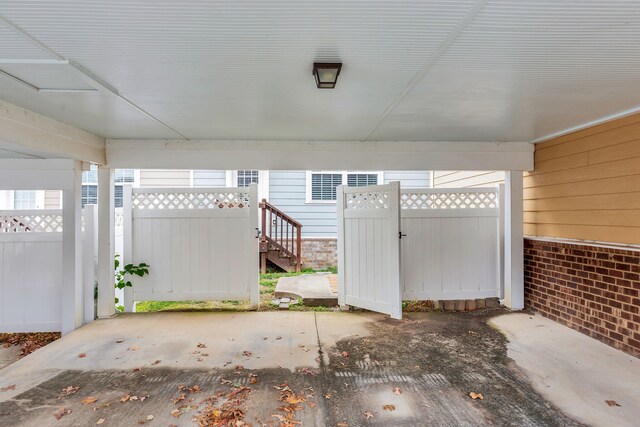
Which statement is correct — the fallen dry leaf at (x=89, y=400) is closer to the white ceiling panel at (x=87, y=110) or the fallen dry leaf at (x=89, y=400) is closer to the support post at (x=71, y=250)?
the support post at (x=71, y=250)

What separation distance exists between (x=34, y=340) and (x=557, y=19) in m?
6.14

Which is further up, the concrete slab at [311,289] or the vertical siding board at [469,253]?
the vertical siding board at [469,253]

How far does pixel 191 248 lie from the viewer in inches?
200

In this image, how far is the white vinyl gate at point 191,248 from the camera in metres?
5.04

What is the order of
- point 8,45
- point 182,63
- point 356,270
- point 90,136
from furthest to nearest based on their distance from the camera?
point 356,270, point 90,136, point 182,63, point 8,45

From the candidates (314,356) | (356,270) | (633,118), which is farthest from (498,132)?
(314,356)

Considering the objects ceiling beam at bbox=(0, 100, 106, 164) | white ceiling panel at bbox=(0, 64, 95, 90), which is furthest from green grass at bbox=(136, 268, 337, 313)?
white ceiling panel at bbox=(0, 64, 95, 90)

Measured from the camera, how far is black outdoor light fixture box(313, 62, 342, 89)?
2.29 metres

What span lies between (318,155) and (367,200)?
3.04 ft

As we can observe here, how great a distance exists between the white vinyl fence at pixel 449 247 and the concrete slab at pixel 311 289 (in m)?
1.19

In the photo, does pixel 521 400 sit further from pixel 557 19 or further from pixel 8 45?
pixel 8 45

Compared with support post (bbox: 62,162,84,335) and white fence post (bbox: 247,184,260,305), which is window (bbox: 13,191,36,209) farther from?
white fence post (bbox: 247,184,260,305)

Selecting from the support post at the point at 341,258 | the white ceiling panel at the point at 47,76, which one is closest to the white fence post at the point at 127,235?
the white ceiling panel at the point at 47,76

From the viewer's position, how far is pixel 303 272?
26.5 feet
